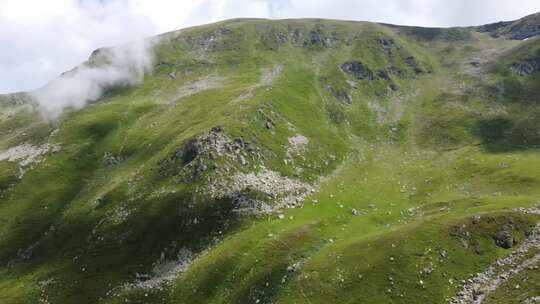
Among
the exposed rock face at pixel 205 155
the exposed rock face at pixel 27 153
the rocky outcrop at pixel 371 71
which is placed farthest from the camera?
the rocky outcrop at pixel 371 71

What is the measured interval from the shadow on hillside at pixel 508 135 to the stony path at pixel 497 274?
5248 cm

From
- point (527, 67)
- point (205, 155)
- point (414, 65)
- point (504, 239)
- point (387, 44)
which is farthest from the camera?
point (387, 44)

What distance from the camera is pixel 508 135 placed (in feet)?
356

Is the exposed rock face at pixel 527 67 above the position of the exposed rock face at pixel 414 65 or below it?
below

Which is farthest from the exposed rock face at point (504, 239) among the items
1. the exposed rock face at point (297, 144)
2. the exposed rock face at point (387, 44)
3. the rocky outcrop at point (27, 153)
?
the exposed rock face at point (387, 44)

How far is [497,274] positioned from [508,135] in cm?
6897

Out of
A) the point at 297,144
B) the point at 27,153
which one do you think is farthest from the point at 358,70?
the point at 27,153

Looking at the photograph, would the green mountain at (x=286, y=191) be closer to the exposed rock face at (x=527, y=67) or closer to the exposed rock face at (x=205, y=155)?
the exposed rock face at (x=205, y=155)

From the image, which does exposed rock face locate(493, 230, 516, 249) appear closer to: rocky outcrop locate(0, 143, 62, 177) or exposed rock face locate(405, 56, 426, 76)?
rocky outcrop locate(0, 143, 62, 177)

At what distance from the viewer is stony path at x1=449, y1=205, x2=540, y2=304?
4800 cm

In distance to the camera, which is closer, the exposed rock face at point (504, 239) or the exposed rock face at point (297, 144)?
the exposed rock face at point (504, 239)

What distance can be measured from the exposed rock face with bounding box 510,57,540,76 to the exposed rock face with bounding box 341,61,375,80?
156 feet

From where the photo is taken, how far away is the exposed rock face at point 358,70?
519 ft

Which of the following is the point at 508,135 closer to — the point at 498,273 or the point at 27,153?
the point at 498,273
